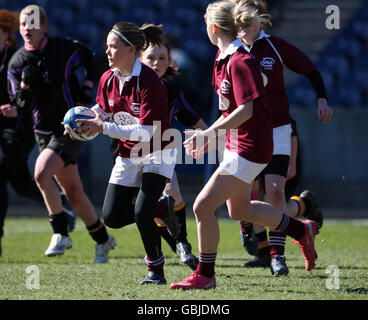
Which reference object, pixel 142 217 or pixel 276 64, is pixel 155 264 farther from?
pixel 276 64

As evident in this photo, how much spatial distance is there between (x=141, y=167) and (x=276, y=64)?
4.54ft

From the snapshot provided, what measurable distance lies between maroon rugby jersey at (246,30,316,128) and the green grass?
4.22 feet

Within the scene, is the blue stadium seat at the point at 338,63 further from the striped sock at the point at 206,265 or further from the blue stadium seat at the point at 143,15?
the striped sock at the point at 206,265

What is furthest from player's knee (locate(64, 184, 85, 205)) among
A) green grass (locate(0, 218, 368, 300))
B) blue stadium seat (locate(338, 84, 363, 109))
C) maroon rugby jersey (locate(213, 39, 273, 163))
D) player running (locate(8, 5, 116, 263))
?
blue stadium seat (locate(338, 84, 363, 109))

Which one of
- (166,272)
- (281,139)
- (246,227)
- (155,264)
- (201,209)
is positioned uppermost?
(281,139)

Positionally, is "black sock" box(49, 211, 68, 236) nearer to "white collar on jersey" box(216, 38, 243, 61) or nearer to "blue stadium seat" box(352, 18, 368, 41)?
"white collar on jersey" box(216, 38, 243, 61)

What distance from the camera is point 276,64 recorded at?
5.95 m

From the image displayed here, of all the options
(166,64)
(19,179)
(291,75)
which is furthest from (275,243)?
(291,75)

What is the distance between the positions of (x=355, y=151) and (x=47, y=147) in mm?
9010

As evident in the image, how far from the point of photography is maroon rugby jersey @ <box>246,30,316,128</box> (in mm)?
5930

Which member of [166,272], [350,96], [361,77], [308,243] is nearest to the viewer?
[308,243]

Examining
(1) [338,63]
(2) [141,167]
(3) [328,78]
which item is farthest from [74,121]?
(1) [338,63]

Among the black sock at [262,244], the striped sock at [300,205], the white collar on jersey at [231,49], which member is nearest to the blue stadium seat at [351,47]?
the striped sock at [300,205]
